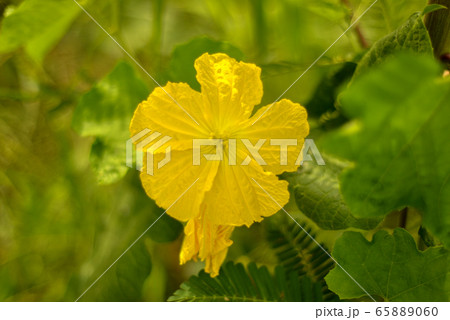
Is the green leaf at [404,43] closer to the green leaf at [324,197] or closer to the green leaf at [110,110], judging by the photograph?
the green leaf at [324,197]

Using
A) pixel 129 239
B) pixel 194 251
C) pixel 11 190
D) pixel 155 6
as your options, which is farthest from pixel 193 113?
pixel 11 190

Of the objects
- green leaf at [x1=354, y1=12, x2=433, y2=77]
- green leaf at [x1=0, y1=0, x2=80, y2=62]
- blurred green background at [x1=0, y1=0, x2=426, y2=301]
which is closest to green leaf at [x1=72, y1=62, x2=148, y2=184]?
blurred green background at [x1=0, y1=0, x2=426, y2=301]

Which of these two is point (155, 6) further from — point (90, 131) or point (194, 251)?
point (194, 251)

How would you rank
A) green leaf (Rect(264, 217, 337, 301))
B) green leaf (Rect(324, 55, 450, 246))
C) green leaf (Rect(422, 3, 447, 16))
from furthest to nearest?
green leaf (Rect(264, 217, 337, 301))
green leaf (Rect(422, 3, 447, 16))
green leaf (Rect(324, 55, 450, 246))

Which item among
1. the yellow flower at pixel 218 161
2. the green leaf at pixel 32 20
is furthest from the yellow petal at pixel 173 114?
the green leaf at pixel 32 20

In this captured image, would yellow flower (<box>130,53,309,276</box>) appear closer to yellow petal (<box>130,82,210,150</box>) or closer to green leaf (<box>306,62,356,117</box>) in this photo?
yellow petal (<box>130,82,210,150</box>)

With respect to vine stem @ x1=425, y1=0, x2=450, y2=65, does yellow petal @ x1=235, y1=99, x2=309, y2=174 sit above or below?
below

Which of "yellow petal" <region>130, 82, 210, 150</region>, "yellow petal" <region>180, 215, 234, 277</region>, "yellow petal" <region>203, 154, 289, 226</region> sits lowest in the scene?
"yellow petal" <region>180, 215, 234, 277</region>
